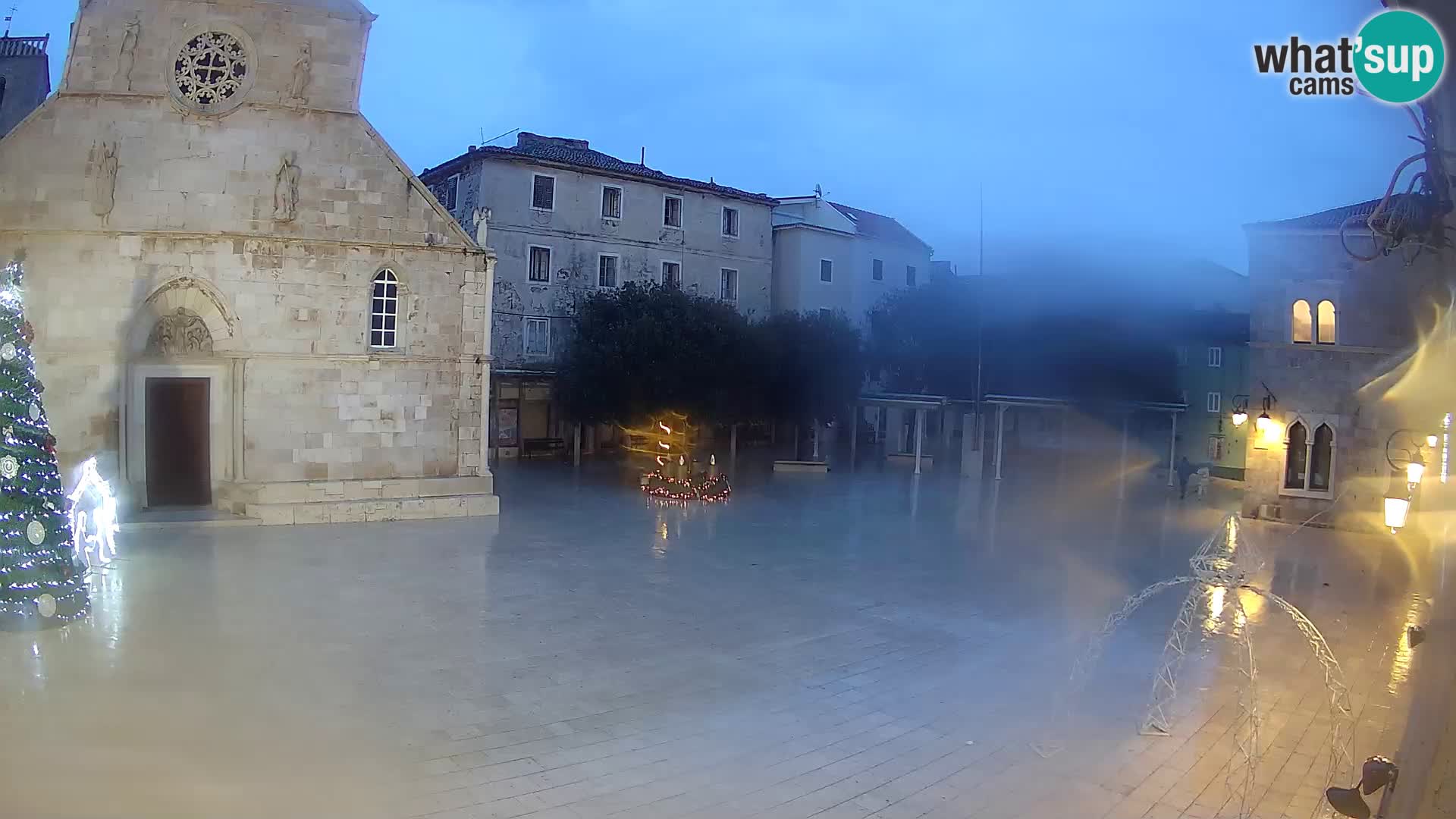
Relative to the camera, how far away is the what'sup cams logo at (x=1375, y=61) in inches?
247

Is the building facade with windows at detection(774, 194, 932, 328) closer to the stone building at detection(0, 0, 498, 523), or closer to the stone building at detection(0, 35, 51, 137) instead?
the stone building at detection(0, 0, 498, 523)

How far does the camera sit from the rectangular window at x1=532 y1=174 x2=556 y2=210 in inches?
1266

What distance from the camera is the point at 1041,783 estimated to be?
6.92 meters

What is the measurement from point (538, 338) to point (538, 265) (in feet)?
8.23

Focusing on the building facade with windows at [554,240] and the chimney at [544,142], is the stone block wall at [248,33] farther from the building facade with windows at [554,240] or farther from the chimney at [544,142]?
the chimney at [544,142]

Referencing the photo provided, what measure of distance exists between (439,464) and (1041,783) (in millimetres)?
15312

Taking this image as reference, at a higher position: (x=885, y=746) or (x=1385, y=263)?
(x=1385, y=263)

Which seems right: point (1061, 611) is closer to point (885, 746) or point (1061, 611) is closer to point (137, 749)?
point (885, 746)

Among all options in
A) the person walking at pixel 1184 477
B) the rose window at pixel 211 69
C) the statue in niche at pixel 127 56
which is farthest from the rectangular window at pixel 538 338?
the person walking at pixel 1184 477

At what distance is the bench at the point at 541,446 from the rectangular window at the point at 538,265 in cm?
557

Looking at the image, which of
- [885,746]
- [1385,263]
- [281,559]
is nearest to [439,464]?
[281,559]

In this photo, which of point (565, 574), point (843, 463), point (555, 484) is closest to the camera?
point (565, 574)

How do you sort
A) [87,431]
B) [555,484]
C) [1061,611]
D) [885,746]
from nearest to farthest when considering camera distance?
1. [885,746]
2. [1061,611]
3. [87,431]
4. [555,484]

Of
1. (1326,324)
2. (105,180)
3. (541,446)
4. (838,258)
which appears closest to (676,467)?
(541,446)
